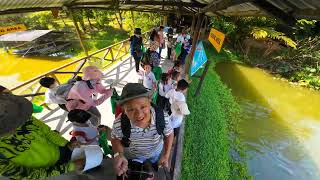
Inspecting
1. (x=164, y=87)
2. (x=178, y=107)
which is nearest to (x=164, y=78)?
(x=164, y=87)

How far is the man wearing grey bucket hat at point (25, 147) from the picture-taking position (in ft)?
5.88

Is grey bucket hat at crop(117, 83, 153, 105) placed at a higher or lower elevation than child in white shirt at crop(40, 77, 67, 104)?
higher

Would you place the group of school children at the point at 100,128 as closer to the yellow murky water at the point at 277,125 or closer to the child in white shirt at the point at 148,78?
the child in white shirt at the point at 148,78

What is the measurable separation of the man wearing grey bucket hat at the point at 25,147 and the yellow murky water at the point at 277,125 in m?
6.66

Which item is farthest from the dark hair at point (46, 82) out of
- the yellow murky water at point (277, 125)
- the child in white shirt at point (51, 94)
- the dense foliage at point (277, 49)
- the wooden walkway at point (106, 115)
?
the dense foliage at point (277, 49)

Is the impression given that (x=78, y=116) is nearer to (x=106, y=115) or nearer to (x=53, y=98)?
(x=53, y=98)

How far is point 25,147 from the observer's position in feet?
6.09

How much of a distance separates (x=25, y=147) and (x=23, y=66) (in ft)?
53.8

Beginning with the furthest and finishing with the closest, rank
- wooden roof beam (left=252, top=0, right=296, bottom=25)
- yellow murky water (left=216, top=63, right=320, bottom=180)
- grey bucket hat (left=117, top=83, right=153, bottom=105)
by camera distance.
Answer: yellow murky water (left=216, top=63, right=320, bottom=180)
wooden roof beam (left=252, top=0, right=296, bottom=25)
grey bucket hat (left=117, top=83, right=153, bottom=105)

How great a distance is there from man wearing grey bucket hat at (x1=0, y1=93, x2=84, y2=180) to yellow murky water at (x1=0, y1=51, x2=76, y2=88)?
12.2 m

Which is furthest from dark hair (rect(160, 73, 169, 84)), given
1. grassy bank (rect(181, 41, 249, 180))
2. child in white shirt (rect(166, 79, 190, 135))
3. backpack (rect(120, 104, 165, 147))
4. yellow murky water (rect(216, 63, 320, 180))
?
yellow murky water (rect(216, 63, 320, 180))

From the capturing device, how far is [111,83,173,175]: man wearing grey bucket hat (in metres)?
2.19

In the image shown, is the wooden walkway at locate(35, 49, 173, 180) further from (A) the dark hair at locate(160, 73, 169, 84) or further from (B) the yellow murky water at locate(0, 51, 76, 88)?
(B) the yellow murky water at locate(0, 51, 76, 88)

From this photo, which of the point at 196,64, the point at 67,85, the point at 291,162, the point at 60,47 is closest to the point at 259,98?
the point at 291,162
